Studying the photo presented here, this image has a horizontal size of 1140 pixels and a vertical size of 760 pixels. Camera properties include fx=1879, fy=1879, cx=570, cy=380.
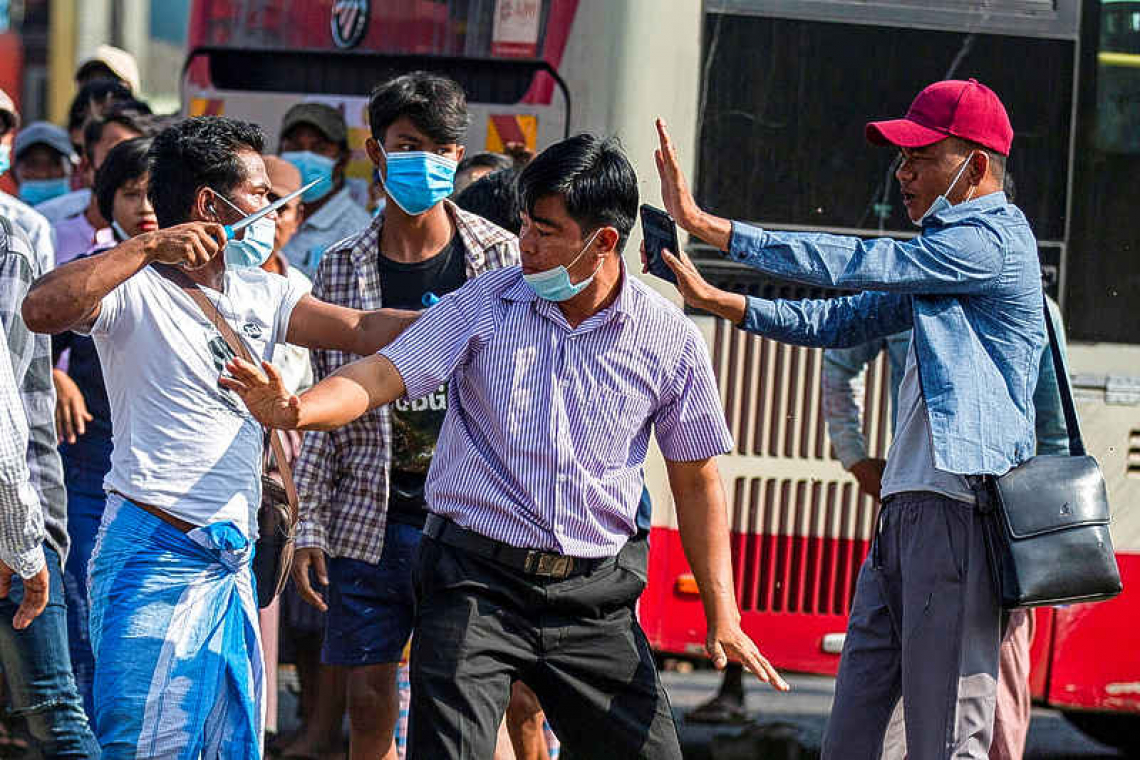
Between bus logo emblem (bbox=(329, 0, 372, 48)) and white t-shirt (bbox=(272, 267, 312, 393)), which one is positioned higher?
bus logo emblem (bbox=(329, 0, 372, 48))

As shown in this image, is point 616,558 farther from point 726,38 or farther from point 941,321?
point 726,38

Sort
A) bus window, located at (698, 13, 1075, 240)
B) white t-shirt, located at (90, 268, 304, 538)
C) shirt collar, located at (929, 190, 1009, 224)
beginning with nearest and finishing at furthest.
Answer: white t-shirt, located at (90, 268, 304, 538) → shirt collar, located at (929, 190, 1009, 224) → bus window, located at (698, 13, 1075, 240)

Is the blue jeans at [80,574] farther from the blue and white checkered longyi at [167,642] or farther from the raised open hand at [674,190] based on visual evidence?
the raised open hand at [674,190]

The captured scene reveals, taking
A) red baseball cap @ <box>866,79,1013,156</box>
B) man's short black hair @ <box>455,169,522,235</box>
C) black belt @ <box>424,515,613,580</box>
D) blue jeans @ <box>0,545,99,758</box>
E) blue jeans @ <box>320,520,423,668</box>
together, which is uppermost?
red baseball cap @ <box>866,79,1013,156</box>

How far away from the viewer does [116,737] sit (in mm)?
4172

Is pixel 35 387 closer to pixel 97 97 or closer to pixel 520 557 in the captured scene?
pixel 520 557

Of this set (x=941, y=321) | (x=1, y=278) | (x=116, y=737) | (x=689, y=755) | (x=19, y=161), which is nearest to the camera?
(x=116, y=737)

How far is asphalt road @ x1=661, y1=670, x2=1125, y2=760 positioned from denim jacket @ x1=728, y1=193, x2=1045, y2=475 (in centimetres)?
309

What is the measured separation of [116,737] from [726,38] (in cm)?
330

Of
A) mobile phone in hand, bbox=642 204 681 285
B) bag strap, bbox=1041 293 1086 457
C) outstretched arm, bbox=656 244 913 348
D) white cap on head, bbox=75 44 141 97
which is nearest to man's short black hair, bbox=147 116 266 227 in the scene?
mobile phone in hand, bbox=642 204 681 285

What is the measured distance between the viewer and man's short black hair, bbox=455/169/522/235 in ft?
19.4

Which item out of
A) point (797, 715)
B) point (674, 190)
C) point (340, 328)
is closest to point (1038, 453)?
point (674, 190)

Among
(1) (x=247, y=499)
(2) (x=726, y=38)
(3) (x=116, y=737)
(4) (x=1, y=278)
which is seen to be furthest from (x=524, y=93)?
(3) (x=116, y=737)

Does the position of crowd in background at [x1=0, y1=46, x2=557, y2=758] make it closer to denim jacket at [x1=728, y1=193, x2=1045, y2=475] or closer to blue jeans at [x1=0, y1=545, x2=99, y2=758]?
blue jeans at [x1=0, y1=545, x2=99, y2=758]
